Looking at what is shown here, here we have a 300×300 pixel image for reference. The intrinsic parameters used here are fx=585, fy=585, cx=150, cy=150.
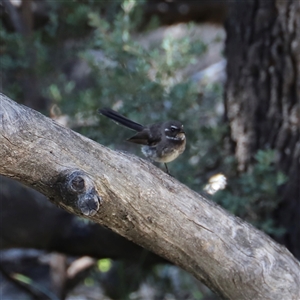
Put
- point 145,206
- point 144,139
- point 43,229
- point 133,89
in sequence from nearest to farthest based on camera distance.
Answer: point 145,206 → point 144,139 → point 133,89 → point 43,229

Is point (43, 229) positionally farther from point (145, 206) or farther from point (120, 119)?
point (145, 206)

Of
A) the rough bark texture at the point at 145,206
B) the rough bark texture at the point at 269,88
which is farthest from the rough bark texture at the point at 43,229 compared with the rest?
the rough bark texture at the point at 145,206

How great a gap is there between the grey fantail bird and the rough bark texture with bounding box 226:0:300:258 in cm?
79

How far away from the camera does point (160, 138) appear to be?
12.7 ft

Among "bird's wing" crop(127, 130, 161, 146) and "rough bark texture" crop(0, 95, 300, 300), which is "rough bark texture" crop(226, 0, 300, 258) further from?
"rough bark texture" crop(0, 95, 300, 300)

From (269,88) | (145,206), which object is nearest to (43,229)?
(269,88)

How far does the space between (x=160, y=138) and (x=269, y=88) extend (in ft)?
3.28

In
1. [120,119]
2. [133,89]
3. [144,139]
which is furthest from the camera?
[133,89]

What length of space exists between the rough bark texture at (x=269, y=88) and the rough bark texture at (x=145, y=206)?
3.87 ft

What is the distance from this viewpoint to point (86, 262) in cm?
585

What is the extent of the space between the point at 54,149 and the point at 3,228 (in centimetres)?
255

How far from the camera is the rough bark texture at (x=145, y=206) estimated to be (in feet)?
7.61

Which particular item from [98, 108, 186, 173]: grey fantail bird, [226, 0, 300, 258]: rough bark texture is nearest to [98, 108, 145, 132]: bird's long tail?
[98, 108, 186, 173]: grey fantail bird

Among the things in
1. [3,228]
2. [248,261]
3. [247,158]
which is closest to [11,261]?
[3,228]
